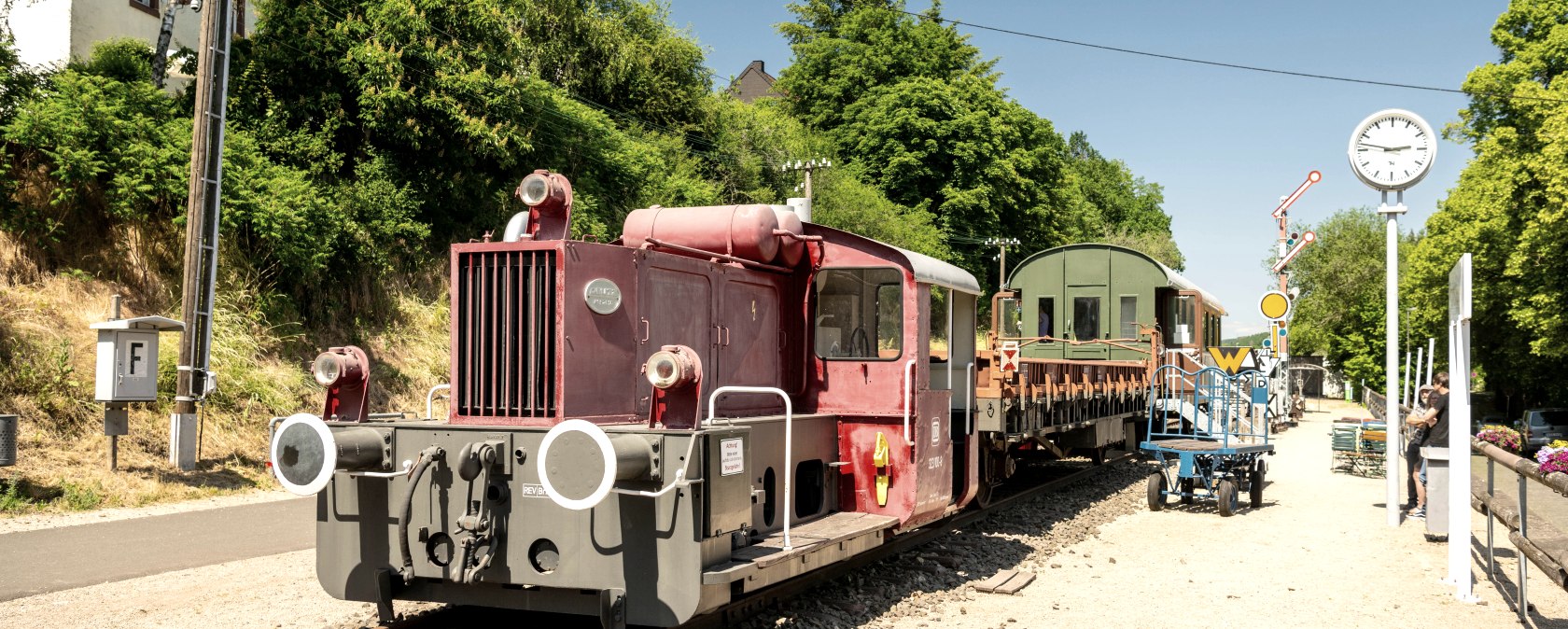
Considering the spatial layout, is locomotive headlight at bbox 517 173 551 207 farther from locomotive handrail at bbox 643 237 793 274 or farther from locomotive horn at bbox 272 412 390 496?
locomotive horn at bbox 272 412 390 496

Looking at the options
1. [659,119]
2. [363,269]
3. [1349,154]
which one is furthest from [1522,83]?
[363,269]

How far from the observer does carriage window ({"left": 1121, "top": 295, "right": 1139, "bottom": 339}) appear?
18.3 metres

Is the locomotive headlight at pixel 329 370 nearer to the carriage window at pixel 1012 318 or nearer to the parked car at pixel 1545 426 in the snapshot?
the carriage window at pixel 1012 318

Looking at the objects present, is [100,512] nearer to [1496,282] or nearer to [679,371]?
[679,371]

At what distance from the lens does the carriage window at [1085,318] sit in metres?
18.8

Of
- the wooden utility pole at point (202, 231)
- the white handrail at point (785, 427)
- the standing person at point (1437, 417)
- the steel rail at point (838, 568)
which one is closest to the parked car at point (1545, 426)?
the standing person at point (1437, 417)

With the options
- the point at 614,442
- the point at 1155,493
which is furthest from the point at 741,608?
the point at 1155,493

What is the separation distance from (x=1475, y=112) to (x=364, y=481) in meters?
36.1

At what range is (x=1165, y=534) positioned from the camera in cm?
1137

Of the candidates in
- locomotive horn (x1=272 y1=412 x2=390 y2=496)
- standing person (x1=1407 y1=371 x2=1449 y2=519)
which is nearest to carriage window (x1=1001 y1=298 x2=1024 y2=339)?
standing person (x1=1407 y1=371 x2=1449 y2=519)

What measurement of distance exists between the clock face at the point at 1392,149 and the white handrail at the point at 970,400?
6293mm

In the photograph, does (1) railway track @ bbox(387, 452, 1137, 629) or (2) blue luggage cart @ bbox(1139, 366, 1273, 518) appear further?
(2) blue luggage cart @ bbox(1139, 366, 1273, 518)

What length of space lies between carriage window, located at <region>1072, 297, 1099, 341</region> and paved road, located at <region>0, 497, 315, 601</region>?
12.7 m

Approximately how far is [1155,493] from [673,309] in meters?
8.59
